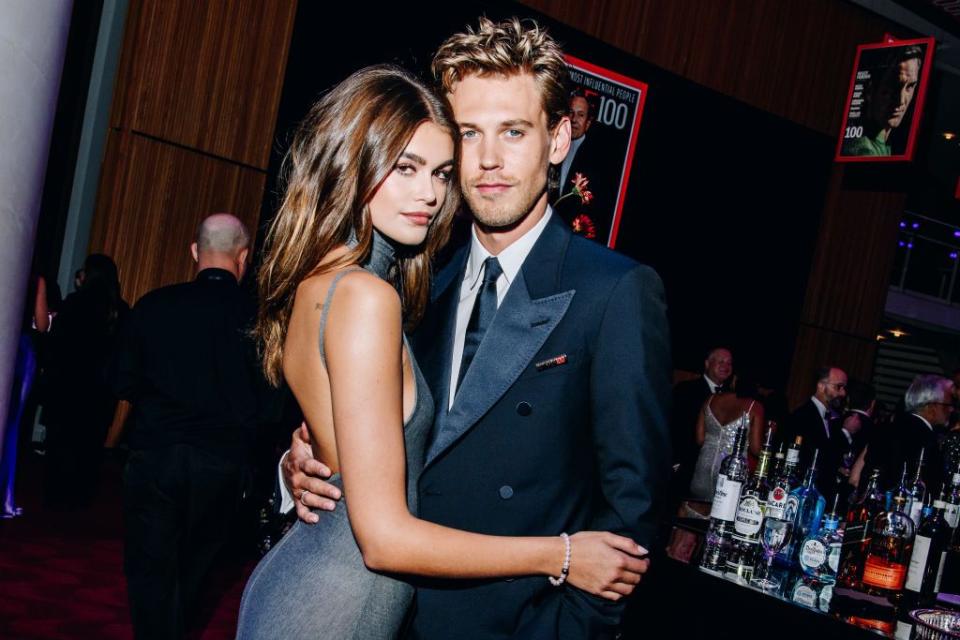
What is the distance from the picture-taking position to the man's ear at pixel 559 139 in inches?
73.2

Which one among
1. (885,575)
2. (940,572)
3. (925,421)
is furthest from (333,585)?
(925,421)

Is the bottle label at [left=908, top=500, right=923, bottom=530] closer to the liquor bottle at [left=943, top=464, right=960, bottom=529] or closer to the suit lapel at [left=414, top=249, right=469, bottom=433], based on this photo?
the liquor bottle at [left=943, top=464, right=960, bottom=529]

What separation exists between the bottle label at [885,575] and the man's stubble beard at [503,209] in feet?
4.96

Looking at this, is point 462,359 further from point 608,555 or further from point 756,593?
point 756,593

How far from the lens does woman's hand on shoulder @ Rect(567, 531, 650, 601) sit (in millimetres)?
1467

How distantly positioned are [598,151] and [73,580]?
5451mm

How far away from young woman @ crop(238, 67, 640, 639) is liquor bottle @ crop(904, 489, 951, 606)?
1.37 m

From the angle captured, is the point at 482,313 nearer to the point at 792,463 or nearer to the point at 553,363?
the point at 553,363

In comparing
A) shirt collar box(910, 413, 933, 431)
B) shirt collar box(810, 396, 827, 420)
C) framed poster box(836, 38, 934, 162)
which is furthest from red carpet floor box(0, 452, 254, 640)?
framed poster box(836, 38, 934, 162)

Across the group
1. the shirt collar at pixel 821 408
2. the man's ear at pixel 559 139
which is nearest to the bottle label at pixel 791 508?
the man's ear at pixel 559 139

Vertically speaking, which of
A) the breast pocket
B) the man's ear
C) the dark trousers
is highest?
the man's ear

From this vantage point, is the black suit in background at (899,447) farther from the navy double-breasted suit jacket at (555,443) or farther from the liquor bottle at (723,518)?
the navy double-breasted suit jacket at (555,443)

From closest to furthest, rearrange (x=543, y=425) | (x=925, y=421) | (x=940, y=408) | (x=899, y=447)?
1. (x=543, y=425)
2. (x=899, y=447)
3. (x=925, y=421)
4. (x=940, y=408)

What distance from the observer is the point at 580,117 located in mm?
7781
